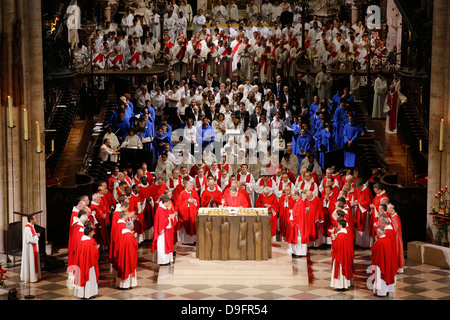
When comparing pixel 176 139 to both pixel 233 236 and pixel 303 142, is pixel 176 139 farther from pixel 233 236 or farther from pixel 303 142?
pixel 233 236

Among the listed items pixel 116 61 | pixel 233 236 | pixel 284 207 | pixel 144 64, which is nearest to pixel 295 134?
pixel 284 207

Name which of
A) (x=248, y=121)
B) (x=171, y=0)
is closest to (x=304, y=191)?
(x=248, y=121)

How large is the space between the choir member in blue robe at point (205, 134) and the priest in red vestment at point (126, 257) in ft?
19.5

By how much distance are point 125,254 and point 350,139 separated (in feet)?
26.3

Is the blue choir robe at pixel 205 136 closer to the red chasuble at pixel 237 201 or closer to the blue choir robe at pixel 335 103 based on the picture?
the blue choir robe at pixel 335 103

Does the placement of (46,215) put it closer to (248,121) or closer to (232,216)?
(232,216)

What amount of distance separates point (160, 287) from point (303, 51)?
485 inches

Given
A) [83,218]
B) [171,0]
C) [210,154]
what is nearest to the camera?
[83,218]

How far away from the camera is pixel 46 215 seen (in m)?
19.8

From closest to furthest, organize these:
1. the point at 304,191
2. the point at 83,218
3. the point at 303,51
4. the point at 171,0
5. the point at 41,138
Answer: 1. the point at 83,218
2. the point at 41,138
3. the point at 304,191
4. the point at 303,51
5. the point at 171,0

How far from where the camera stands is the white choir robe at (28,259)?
17.1 metres

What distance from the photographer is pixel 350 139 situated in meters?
22.9

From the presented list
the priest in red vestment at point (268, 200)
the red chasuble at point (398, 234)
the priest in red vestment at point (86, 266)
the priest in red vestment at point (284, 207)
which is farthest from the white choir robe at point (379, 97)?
the priest in red vestment at point (86, 266)

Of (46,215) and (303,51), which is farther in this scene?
(303,51)
